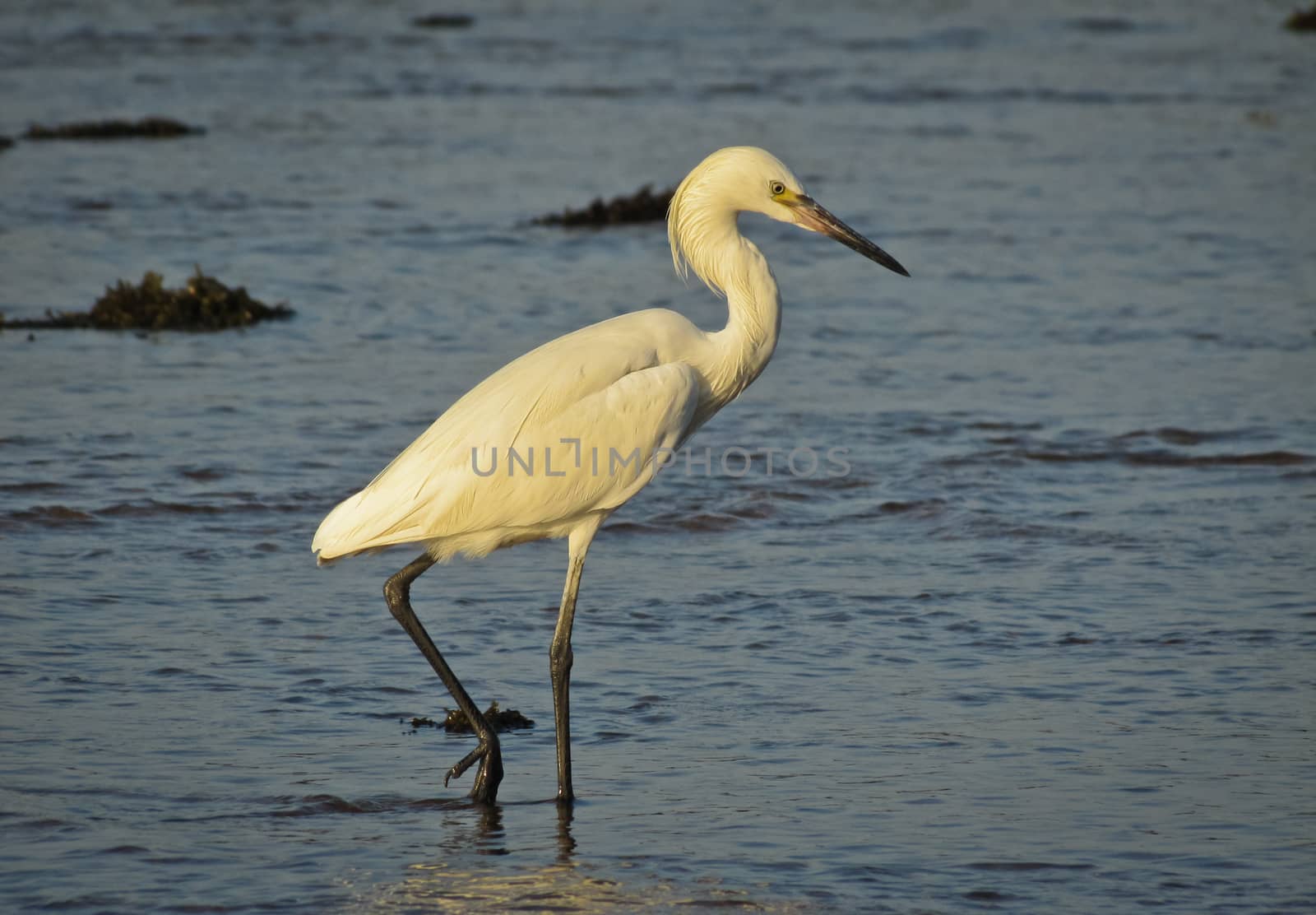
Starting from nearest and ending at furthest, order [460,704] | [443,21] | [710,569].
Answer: [460,704], [710,569], [443,21]

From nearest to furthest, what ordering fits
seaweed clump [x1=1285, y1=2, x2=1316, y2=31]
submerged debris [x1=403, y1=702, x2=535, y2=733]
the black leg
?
the black leg → submerged debris [x1=403, y1=702, x2=535, y2=733] → seaweed clump [x1=1285, y1=2, x2=1316, y2=31]

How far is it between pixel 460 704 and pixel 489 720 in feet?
1.30

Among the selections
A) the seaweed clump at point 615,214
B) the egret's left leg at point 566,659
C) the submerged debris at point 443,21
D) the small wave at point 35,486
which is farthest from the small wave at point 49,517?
the submerged debris at point 443,21

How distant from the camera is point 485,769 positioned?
5.16 m

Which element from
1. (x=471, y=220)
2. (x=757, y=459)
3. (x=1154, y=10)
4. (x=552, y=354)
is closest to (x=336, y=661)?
(x=552, y=354)

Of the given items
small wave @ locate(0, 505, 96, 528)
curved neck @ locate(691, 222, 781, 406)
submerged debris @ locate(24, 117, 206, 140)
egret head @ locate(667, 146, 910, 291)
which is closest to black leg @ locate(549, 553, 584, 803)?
curved neck @ locate(691, 222, 781, 406)

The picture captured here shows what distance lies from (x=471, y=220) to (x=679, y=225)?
32.1ft

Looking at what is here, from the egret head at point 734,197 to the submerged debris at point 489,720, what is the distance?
1.65 m

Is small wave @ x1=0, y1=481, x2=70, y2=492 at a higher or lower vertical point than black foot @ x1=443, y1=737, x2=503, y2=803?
higher

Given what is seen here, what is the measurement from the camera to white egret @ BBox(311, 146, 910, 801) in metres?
5.43

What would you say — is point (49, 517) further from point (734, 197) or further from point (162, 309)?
point (162, 309)

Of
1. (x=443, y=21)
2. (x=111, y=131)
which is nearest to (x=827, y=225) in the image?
(x=111, y=131)

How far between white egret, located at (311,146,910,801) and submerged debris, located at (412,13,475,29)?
1209 inches

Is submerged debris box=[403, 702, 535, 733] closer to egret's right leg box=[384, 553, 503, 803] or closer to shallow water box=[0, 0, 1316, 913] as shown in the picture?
shallow water box=[0, 0, 1316, 913]
